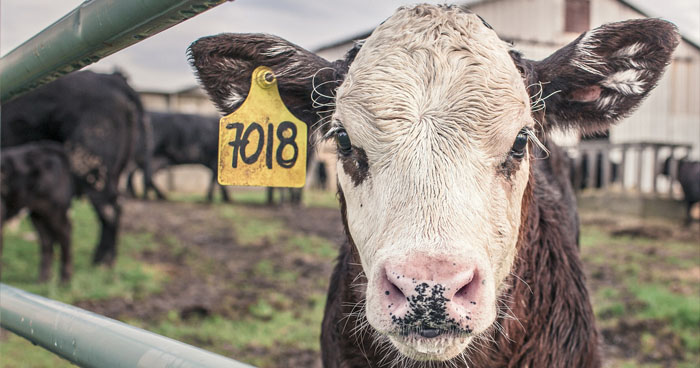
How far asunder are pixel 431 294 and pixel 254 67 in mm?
1094

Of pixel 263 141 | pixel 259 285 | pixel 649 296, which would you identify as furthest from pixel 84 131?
pixel 649 296

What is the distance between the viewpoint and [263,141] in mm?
1781

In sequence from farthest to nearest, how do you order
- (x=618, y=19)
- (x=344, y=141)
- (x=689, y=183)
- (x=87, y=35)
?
1. (x=618, y=19)
2. (x=689, y=183)
3. (x=344, y=141)
4. (x=87, y=35)

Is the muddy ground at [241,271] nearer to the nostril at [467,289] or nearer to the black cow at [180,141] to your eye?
the nostril at [467,289]

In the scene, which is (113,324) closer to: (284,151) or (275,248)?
(284,151)

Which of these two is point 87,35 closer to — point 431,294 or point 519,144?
point 431,294

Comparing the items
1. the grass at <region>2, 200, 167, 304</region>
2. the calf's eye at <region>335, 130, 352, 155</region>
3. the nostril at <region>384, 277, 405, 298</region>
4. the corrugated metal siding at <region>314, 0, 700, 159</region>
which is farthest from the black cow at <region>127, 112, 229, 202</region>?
the nostril at <region>384, 277, 405, 298</region>

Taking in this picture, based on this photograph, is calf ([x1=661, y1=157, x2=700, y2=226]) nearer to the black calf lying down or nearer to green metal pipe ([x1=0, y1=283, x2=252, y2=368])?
the black calf lying down

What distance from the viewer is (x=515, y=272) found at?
1.75 m

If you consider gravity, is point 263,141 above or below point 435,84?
below

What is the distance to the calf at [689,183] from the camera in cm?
997

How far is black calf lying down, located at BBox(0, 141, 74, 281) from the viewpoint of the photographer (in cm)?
494

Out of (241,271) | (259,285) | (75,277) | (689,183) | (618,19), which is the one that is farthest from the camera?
(618,19)

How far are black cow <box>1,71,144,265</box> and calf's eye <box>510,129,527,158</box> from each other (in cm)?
536
